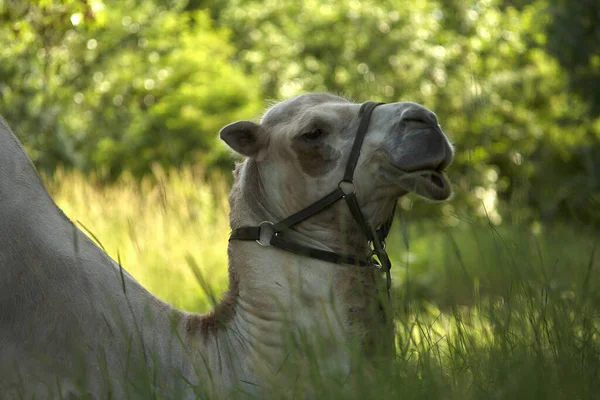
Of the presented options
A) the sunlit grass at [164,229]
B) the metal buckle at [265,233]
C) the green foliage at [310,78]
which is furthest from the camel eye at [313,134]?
the green foliage at [310,78]

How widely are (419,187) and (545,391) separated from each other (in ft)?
3.74

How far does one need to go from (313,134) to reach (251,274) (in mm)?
600

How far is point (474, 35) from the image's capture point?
1794 centimetres

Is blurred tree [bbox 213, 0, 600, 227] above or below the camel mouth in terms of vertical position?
below

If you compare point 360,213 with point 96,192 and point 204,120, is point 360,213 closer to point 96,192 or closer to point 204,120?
point 96,192

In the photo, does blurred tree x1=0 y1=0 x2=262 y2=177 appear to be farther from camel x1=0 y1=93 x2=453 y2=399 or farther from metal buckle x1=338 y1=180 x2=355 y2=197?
metal buckle x1=338 y1=180 x2=355 y2=197

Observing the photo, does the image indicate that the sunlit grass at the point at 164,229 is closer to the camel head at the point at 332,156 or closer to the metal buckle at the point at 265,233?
the camel head at the point at 332,156

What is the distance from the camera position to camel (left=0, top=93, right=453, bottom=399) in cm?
305

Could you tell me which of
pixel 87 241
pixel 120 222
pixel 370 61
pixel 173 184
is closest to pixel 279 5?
pixel 370 61

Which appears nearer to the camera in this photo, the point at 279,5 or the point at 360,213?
the point at 360,213

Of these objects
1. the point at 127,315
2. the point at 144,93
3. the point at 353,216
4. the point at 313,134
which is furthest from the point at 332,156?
the point at 144,93

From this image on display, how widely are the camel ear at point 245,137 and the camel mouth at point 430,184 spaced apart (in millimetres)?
626

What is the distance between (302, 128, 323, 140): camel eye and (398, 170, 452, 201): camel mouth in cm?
40

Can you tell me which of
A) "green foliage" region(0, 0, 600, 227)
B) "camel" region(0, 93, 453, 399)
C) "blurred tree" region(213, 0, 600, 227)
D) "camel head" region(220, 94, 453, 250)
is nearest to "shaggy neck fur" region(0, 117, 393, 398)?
"camel" region(0, 93, 453, 399)
